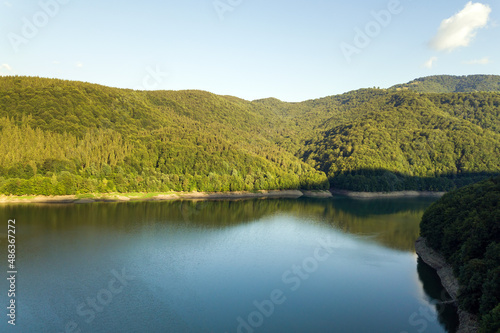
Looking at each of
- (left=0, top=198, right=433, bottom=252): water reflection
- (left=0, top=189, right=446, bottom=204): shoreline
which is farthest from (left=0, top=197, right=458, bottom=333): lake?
(left=0, top=189, right=446, bottom=204): shoreline

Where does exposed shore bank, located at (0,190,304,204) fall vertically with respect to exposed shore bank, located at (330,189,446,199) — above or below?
below

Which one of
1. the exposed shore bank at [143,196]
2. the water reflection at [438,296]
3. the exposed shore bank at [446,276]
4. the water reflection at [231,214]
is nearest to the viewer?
the exposed shore bank at [446,276]

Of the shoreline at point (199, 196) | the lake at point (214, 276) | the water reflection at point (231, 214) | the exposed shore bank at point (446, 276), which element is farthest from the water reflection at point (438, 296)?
the shoreline at point (199, 196)

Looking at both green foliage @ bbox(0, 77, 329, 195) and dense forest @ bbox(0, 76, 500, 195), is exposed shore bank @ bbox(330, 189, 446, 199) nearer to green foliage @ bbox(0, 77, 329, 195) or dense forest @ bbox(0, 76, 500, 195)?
dense forest @ bbox(0, 76, 500, 195)

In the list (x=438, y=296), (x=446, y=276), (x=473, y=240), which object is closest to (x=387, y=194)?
(x=446, y=276)

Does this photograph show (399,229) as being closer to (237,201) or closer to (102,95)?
(237,201)

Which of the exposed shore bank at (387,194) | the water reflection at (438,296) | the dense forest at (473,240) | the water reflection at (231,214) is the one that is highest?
the dense forest at (473,240)

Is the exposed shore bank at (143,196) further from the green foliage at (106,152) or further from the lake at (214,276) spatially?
the lake at (214,276)

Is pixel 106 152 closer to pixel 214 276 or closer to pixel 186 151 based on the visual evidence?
pixel 186 151
